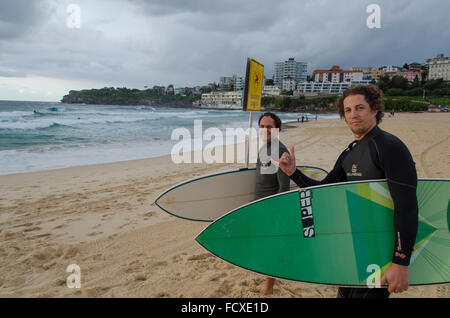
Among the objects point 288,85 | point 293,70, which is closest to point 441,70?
point 288,85

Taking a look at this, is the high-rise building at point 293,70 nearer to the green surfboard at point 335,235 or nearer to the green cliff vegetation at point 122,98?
the green cliff vegetation at point 122,98

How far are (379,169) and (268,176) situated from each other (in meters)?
1.08

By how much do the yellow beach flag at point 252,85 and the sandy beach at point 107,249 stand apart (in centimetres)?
186

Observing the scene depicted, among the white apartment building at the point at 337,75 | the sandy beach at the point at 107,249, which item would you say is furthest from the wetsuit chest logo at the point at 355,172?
the white apartment building at the point at 337,75

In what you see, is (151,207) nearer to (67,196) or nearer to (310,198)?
(67,196)

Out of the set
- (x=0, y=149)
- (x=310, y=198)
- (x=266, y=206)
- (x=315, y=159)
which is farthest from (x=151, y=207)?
(x=0, y=149)

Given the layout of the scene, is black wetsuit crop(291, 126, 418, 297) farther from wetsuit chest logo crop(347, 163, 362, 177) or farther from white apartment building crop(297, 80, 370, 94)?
white apartment building crop(297, 80, 370, 94)

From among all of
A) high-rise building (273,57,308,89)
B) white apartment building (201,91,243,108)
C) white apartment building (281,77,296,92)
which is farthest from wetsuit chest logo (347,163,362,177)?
high-rise building (273,57,308,89)

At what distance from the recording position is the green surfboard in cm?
159

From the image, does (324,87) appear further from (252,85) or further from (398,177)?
(398,177)

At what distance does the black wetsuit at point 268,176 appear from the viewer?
2266 millimetres

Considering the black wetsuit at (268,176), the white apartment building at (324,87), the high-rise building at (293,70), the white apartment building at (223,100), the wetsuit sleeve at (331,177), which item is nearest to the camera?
the wetsuit sleeve at (331,177)

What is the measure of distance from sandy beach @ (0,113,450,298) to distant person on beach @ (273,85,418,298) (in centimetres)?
108

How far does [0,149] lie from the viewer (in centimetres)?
973
